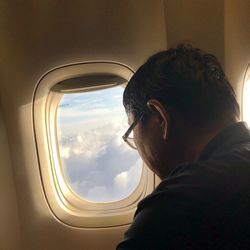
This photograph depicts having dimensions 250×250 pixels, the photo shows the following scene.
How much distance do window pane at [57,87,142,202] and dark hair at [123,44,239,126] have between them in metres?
0.79

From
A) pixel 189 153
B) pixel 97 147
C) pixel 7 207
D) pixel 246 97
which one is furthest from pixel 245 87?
pixel 7 207

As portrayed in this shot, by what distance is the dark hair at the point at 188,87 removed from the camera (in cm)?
104

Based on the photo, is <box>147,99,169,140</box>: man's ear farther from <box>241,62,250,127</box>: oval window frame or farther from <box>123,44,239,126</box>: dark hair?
<box>241,62,250,127</box>: oval window frame

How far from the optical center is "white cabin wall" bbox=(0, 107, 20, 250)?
73.5 inches

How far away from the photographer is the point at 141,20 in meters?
1.66

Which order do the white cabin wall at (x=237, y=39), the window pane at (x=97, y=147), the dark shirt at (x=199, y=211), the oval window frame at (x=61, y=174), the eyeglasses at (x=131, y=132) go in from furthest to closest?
the window pane at (x=97, y=147)
the oval window frame at (x=61, y=174)
the white cabin wall at (x=237, y=39)
the eyeglasses at (x=131, y=132)
the dark shirt at (x=199, y=211)

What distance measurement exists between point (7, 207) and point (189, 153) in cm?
112

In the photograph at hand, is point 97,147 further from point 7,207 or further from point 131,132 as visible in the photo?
point 131,132

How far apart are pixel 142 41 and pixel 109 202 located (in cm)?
79

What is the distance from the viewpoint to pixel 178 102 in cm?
104

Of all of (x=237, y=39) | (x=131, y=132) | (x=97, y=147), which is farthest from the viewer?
(x=97, y=147)

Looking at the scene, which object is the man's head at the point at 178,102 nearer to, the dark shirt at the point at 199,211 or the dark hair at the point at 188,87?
the dark hair at the point at 188,87

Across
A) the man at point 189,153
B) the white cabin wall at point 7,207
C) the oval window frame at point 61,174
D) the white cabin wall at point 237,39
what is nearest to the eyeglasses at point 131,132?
the man at point 189,153

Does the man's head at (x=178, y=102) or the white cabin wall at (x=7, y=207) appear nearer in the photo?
the man's head at (x=178, y=102)
